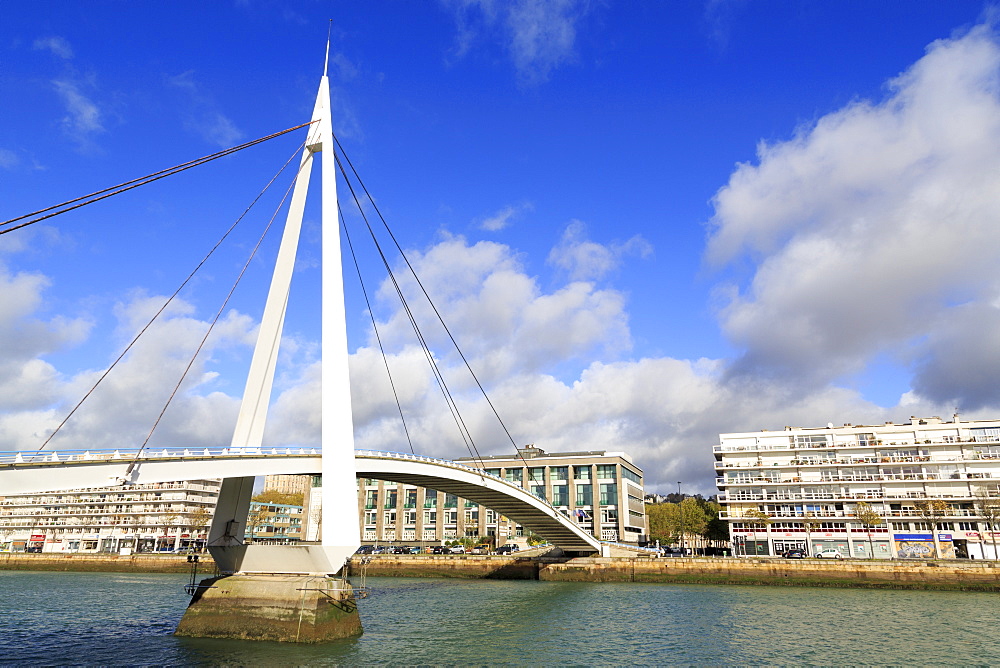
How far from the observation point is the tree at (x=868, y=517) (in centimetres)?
6050

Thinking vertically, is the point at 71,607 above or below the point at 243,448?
below

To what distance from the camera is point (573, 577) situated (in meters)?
56.9

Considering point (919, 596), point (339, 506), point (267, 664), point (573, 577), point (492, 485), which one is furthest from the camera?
point (573, 577)

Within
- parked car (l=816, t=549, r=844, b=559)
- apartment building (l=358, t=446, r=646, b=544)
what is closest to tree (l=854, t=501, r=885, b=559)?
parked car (l=816, t=549, r=844, b=559)

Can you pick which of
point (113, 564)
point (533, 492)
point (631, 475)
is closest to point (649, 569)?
point (533, 492)

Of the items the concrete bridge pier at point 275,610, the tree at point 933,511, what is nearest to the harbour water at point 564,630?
the concrete bridge pier at point 275,610

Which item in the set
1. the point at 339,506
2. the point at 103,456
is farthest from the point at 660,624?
the point at 103,456

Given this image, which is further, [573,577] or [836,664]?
[573,577]

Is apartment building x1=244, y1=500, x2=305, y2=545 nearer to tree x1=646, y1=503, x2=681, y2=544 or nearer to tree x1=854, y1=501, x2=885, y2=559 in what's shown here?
tree x1=646, y1=503, x2=681, y2=544

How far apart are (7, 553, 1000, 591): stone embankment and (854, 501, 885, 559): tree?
1256 cm

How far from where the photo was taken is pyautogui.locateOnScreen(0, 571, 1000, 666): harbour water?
898 inches

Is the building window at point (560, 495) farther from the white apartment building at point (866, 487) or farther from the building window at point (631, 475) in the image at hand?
the white apartment building at point (866, 487)

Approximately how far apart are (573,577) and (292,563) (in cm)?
3552

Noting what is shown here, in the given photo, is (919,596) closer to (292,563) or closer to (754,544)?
(754,544)
